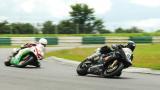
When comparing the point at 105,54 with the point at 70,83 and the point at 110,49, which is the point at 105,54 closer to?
the point at 110,49

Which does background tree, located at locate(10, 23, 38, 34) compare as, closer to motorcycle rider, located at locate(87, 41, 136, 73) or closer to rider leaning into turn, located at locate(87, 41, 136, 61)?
motorcycle rider, located at locate(87, 41, 136, 73)

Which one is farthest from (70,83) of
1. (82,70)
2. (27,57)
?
(27,57)

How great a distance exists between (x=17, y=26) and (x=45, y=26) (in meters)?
7.14

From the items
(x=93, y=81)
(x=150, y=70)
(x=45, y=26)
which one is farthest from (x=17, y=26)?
(x=93, y=81)

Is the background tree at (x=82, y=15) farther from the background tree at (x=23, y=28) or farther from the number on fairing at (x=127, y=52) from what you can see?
the number on fairing at (x=127, y=52)

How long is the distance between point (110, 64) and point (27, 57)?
5.45 m

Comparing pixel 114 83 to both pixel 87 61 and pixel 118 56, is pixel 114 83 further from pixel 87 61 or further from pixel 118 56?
pixel 87 61

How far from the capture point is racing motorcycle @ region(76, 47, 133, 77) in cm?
1739

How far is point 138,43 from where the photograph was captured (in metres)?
49.2

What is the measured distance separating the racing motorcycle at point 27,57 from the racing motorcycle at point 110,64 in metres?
3.91

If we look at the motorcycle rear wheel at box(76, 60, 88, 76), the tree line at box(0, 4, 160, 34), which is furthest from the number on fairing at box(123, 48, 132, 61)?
the tree line at box(0, 4, 160, 34)

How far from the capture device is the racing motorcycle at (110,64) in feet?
57.1

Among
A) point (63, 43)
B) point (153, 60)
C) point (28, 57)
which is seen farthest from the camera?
point (63, 43)

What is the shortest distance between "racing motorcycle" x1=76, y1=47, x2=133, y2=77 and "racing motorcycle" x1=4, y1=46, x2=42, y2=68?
12.8 ft
